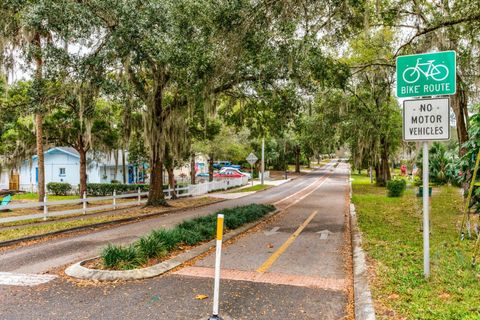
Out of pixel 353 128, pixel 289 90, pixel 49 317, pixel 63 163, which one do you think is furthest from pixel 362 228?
pixel 63 163

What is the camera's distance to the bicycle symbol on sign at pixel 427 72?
5.59 meters

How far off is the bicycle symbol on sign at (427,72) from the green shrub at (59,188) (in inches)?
1056

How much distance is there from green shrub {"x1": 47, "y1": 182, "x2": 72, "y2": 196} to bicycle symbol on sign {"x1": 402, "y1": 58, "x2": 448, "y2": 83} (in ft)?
88.0

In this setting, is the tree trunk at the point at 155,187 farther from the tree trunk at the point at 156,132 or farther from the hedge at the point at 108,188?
the hedge at the point at 108,188

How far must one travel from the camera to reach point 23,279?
6.15 meters

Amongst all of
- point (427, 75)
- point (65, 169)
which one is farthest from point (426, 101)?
point (65, 169)

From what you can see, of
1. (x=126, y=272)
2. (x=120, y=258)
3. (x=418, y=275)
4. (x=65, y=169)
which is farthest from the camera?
(x=65, y=169)

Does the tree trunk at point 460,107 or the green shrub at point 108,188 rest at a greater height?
the tree trunk at point 460,107

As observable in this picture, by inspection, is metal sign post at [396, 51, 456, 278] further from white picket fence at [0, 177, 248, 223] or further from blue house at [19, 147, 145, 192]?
blue house at [19, 147, 145, 192]

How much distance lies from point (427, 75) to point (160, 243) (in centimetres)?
533

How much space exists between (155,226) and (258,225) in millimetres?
3307

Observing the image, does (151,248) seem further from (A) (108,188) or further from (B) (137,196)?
(A) (108,188)

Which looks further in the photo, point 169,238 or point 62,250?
point 62,250

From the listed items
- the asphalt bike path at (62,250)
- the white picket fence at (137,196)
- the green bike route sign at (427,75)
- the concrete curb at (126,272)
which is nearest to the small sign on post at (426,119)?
the green bike route sign at (427,75)
